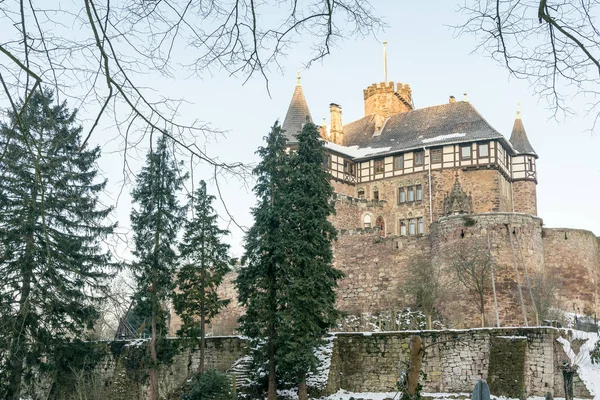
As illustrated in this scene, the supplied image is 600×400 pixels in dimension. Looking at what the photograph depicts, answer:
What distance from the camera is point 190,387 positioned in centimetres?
2423

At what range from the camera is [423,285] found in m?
33.6

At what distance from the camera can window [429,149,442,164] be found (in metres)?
42.8

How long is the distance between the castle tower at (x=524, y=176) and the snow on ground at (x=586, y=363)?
19736 millimetres

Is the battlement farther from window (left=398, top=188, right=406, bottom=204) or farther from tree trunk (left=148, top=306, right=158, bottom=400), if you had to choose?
tree trunk (left=148, top=306, right=158, bottom=400)

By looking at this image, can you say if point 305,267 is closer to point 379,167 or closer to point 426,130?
point 379,167

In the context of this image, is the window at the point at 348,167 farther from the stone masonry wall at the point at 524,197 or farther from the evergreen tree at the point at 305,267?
the evergreen tree at the point at 305,267

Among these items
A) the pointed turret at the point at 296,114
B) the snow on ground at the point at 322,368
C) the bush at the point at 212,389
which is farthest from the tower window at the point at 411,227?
the bush at the point at 212,389

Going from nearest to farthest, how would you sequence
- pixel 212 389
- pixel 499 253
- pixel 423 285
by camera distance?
pixel 212 389, pixel 499 253, pixel 423 285

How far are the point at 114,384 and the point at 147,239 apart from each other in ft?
23.9

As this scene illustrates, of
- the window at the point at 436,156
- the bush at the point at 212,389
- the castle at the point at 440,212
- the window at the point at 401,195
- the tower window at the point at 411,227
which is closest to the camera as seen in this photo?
the bush at the point at 212,389

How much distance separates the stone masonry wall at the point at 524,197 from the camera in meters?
44.4

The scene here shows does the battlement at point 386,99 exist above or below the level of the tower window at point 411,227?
above

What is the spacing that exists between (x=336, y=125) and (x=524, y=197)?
542 inches

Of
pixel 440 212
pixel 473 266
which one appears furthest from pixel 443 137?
pixel 473 266
